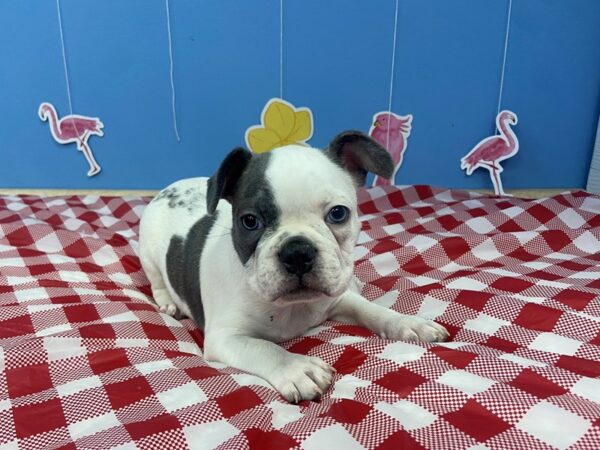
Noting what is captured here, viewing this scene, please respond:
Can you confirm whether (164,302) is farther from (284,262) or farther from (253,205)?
(284,262)

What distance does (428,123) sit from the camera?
165 inches

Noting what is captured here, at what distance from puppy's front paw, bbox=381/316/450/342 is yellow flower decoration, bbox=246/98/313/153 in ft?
8.39

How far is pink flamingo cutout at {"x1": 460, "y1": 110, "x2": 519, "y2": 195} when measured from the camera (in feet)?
13.4

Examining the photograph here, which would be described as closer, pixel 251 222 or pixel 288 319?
pixel 251 222

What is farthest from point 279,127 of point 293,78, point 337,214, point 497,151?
point 337,214

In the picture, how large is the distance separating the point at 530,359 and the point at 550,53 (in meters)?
3.29

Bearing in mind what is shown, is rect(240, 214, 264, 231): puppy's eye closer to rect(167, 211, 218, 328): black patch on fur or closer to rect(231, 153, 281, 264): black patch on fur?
rect(231, 153, 281, 264): black patch on fur

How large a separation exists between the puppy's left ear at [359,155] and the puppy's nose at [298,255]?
1.77ft

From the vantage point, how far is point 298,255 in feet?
5.00

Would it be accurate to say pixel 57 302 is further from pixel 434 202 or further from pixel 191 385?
pixel 434 202

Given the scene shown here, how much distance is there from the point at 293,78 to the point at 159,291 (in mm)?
2260

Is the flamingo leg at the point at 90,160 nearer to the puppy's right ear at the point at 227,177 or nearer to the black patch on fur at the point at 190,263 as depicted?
the black patch on fur at the point at 190,263

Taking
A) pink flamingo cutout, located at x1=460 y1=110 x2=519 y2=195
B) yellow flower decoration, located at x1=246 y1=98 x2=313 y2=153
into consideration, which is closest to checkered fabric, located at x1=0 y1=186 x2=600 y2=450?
pink flamingo cutout, located at x1=460 y1=110 x2=519 y2=195

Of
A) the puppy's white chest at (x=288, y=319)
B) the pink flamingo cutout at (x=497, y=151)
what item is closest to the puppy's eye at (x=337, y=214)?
the puppy's white chest at (x=288, y=319)
